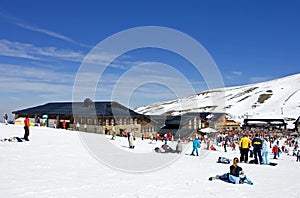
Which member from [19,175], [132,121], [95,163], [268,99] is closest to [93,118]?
[132,121]

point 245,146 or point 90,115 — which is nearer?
point 245,146

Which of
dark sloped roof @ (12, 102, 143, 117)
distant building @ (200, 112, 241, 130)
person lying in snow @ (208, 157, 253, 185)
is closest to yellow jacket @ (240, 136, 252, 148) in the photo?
person lying in snow @ (208, 157, 253, 185)

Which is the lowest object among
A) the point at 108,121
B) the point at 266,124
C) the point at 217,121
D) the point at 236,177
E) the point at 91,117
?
the point at 236,177

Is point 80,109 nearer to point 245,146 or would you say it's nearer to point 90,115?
point 90,115

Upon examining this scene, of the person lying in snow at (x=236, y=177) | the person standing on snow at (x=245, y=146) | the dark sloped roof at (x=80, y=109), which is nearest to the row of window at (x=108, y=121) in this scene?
the dark sloped roof at (x=80, y=109)

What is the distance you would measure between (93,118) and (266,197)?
30.6m

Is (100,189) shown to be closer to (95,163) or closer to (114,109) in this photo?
(95,163)

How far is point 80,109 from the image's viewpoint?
126 feet

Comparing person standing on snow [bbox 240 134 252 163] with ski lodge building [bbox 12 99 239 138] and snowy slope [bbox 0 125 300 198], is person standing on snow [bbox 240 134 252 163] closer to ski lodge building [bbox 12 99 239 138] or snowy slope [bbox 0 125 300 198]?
snowy slope [bbox 0 125 300 198]

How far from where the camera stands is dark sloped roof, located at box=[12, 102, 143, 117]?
123 ft

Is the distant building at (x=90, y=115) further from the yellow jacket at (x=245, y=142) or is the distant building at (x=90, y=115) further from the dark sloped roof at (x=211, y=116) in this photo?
the dark sloped roof at (x=211, y=116)

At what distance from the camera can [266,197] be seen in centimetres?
768

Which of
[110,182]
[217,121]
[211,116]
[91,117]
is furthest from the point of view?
[217,121]

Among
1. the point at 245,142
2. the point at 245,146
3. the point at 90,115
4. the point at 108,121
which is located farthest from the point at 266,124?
the point at 245,142
